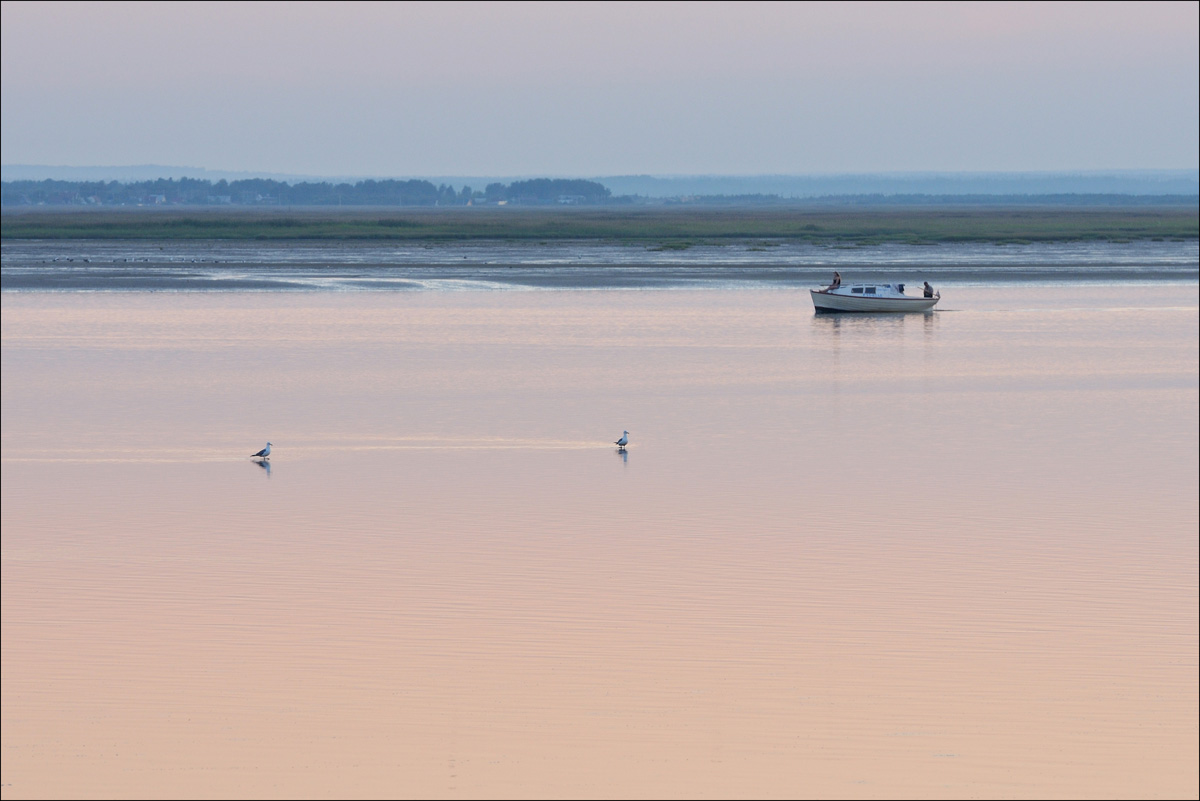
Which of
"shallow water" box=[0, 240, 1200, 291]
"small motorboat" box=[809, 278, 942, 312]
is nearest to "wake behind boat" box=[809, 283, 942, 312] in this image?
"small motorboat" box=[809, 278, 942, 312]

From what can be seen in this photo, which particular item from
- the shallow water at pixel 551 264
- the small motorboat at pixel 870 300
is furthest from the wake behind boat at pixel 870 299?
the shallow water at pixel 551 264

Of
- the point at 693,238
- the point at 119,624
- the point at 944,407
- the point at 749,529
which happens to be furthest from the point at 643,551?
the point at 693,238

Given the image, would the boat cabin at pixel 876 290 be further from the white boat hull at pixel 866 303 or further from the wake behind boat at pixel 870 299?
the white boat hull at pixel 866 303

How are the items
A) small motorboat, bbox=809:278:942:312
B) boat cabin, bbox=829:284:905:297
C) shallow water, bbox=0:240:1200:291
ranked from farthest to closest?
shallow water, bbox=0:240:1200:291
boat cabin, bbox=829:284:905:297
small motorboat, bbox=809:278:942:312

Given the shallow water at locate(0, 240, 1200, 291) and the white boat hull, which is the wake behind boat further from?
the shallow water at locate(0, 240, 1200, 291)

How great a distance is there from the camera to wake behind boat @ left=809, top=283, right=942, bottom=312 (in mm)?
50875

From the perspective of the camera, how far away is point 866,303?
5178 cm

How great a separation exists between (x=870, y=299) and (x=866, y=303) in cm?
18

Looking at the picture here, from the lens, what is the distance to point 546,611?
46.2 ft

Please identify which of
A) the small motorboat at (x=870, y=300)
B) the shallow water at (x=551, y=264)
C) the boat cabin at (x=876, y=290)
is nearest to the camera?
the small motorboat at (x=870, y=300)

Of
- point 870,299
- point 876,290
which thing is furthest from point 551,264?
point 870,299

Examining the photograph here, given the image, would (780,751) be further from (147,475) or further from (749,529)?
(147,475)

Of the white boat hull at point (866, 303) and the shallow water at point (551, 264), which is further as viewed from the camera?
the shallow water at point (551, 264)

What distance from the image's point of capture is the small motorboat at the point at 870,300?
5088 cm
